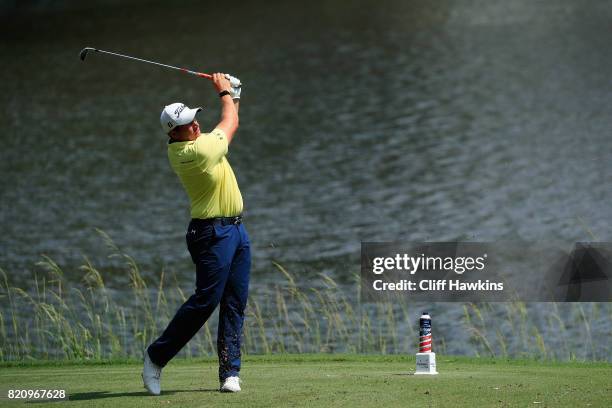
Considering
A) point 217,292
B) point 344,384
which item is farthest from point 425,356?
point 217,292

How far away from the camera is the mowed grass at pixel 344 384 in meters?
6.82

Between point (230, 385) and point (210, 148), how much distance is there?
140cm

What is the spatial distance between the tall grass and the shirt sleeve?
5.05 meters

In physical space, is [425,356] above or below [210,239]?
below

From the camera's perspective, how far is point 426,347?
781 cm

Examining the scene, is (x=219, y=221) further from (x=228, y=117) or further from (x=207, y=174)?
(x=228, y=117)

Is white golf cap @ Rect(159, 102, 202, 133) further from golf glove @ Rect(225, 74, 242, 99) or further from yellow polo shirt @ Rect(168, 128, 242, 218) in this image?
golf glove @ Rect(225, 74, 242, 99)

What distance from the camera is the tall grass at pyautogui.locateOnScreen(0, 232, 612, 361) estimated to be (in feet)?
41.1

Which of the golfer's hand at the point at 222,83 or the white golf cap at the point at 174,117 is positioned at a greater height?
the golfer's hand at the point at 222,83

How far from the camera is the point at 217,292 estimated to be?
720cm

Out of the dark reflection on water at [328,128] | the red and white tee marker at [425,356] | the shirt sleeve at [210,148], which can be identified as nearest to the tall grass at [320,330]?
the dark reflection on water at [328,128]

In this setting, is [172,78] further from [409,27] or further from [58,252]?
[58,252]

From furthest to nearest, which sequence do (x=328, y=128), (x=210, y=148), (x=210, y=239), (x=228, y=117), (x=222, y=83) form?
(x=328, y=128) → (x=222, y=83) → (x=228, y=117) → (x=210, y=239) → (x=210, y=148)

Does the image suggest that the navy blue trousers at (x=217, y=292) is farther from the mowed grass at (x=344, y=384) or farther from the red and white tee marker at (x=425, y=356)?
the red and white tee marker at (x=425, y=356)
